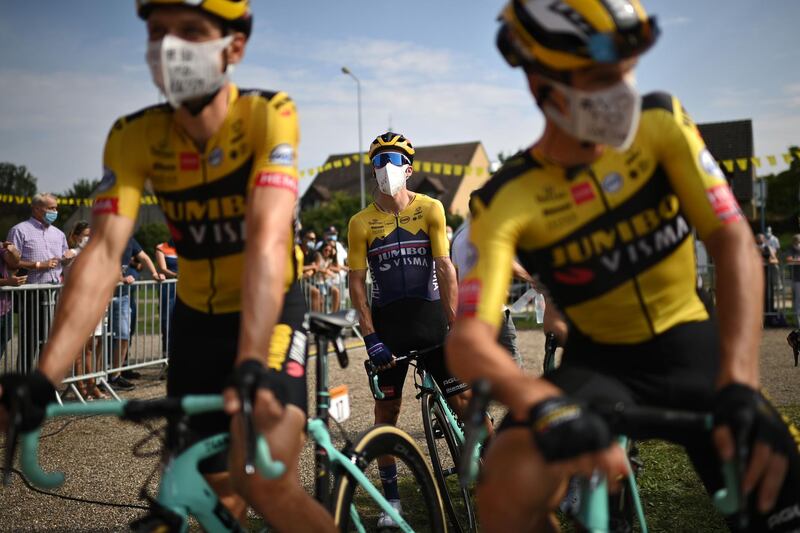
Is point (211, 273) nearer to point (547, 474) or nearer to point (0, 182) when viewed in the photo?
point (547, 474)

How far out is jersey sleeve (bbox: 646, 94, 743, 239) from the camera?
2.25 metres

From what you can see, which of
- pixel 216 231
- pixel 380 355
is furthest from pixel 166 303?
pixel 216 231

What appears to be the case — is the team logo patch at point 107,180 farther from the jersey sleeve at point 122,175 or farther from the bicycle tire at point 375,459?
the bicycle tire at point 375,459

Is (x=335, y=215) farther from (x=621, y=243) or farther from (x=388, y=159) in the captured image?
(x=621, y=243)

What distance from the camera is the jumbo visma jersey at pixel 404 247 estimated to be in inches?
212

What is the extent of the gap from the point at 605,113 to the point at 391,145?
3.50 m

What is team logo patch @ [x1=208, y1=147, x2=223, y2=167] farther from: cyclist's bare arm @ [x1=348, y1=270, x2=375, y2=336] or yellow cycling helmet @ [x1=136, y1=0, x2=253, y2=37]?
cyclist's bare arm @ [x1=348, y1=270, x2=375, y2=336]

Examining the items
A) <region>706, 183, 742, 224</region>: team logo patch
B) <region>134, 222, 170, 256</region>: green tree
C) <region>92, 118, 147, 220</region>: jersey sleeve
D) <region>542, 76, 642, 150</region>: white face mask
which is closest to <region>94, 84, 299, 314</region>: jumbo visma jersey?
<region>92, 118, 147, 220</region>: jersey sleeve

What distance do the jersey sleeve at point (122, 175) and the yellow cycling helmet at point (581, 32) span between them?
1.51 meters

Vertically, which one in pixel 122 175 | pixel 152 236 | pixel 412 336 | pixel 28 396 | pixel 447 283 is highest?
pixel 152 236

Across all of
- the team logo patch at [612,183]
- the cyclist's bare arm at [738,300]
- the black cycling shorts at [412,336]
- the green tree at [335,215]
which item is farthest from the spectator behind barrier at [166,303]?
the green tree at [335,215]

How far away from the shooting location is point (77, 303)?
8.45 ft

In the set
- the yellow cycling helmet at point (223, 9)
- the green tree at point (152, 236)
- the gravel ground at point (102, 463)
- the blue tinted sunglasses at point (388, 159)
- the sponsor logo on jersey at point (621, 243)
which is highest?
the green tree at point (152, 236)

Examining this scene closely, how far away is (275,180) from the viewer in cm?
249
